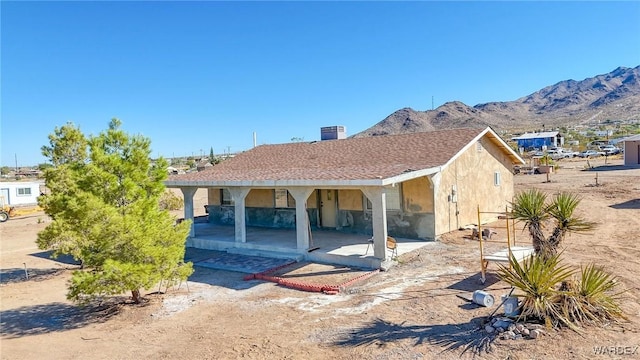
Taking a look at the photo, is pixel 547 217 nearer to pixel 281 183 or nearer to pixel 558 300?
pixel 558 300

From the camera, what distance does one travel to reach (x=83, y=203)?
8.48 m

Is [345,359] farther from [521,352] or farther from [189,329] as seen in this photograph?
[189,329]

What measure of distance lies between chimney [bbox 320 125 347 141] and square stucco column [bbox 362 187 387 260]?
11070 millimetres

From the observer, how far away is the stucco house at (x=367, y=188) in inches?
491

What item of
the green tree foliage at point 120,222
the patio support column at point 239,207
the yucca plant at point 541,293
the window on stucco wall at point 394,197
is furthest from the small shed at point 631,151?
the green tree foliage at point 120,222

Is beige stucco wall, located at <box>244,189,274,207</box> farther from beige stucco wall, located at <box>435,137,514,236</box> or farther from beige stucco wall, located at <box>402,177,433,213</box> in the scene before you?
beige stucco wall, located at <box>435,137,514,236</box>

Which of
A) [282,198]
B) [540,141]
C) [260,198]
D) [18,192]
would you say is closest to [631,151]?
[540,141]

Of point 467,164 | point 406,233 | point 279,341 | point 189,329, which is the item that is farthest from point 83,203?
point 467,164

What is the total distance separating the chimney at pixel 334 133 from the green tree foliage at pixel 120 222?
13.4 m

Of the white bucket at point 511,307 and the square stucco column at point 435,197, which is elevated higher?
the square stucco column at point 435,197

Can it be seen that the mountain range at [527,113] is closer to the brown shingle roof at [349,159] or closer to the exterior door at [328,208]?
the brown shingle roof at [349,159]

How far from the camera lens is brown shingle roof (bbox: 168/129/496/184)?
13195mm

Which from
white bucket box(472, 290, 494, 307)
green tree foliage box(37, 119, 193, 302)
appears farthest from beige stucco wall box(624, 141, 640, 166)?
green tree foliage box(37, 119, 193, 302)

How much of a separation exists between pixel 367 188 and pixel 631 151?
127ft
